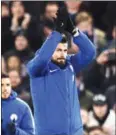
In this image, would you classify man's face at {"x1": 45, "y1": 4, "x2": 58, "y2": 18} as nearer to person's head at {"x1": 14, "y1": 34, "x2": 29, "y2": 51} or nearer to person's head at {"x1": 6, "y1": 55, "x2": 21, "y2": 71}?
person's head at {"x1": 14, "y1": 34, "x2": 29, "y2": 51}

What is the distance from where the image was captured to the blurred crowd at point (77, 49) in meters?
6.42

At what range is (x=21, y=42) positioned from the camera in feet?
23.7

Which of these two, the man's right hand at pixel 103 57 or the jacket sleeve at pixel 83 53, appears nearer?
the jacket sleeve at pixel 83 53

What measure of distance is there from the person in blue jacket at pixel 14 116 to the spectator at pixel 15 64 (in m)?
1.63

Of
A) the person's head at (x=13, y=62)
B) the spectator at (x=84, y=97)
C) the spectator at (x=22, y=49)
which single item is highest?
the spectator at (x=22, y=49)

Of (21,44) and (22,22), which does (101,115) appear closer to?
(21,44)

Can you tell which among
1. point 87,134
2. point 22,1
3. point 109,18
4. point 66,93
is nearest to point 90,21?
point 109,18

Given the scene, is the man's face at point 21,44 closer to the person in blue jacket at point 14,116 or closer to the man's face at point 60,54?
the person in blue jacket at point 14,116

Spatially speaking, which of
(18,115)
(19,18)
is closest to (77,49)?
(19,18)

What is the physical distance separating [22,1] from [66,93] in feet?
9.93

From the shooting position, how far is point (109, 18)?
7.48 m

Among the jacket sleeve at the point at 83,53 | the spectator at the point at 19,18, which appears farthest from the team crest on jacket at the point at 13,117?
the spectator at the point at 19,18

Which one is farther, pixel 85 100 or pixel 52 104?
pixel 85 100

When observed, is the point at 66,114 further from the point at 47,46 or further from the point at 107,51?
the point at 107,51
